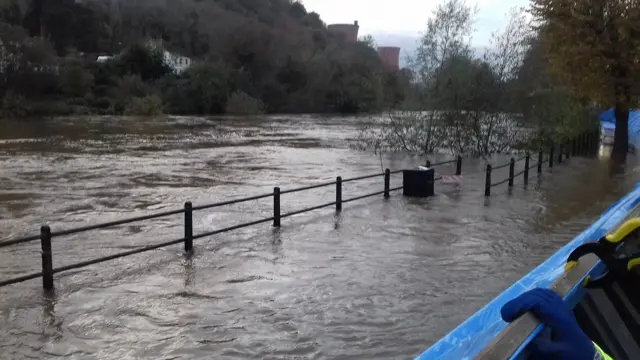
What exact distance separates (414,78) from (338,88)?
182 feet

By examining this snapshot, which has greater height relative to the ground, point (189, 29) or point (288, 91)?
point (189, 29)

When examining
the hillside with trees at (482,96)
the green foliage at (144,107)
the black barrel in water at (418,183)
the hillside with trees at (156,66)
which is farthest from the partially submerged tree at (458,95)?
the green foliage at (144,107)

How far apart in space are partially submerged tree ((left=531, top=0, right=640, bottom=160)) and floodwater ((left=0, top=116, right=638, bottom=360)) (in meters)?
4.97

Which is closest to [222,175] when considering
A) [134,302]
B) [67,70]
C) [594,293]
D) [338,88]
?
[134,302]

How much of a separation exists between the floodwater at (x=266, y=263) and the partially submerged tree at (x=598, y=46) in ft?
16.3

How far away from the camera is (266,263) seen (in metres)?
9.21

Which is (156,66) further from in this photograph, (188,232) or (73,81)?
(188,232)

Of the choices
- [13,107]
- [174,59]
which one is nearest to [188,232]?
[13,107]

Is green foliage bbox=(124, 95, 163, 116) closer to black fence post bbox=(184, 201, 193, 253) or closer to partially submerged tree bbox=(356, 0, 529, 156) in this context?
partially submerged tree bbox=(356, 0, 529, 156)

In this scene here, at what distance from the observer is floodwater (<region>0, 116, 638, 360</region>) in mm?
6410

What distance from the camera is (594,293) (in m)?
3.64

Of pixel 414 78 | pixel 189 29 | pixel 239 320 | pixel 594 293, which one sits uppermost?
pixel 189 29

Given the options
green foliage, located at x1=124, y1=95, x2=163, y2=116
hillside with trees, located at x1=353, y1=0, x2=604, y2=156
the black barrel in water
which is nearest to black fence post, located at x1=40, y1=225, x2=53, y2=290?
the black barrel in water

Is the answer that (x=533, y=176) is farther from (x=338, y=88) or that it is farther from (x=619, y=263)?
(x=338, y=88)
